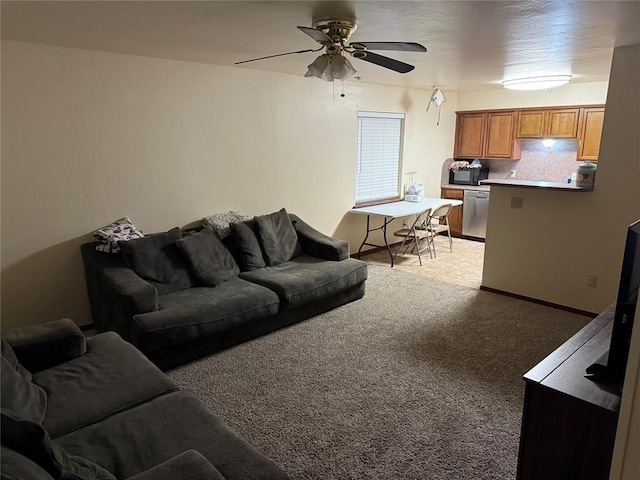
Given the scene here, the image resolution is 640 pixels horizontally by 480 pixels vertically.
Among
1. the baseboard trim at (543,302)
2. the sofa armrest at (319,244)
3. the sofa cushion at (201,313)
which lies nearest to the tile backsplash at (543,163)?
the baseboard trim at (543,302)

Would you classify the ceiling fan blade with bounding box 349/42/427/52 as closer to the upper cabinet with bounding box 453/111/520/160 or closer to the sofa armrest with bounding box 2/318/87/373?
the sofa armrest with bounding box 2/318/87/373

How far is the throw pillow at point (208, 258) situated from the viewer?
380cm

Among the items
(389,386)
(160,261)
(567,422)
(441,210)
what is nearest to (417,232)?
(441,210)

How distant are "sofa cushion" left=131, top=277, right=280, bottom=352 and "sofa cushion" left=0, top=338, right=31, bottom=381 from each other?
32.5 inches

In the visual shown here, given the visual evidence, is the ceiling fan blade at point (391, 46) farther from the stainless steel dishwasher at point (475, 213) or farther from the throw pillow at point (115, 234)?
the stainless steel dishwasher at point (475, 213)

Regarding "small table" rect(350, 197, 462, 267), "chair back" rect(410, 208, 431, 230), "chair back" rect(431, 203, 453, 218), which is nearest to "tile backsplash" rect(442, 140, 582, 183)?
"small table" rect(350, 197, 462, 267)

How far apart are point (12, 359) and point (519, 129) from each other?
6.76m

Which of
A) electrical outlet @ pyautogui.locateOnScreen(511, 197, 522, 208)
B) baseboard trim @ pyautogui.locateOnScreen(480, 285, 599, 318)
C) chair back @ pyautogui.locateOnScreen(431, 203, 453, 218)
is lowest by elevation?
baseboard trim @ pyautogui.locateOnScreen(480, 285, 599, 318)

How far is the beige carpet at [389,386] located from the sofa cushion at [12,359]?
1018mm

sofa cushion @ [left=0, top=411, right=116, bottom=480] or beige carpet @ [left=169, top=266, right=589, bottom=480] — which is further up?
sofa cushion @ [left=0, top=411, right=116, bottom=480]

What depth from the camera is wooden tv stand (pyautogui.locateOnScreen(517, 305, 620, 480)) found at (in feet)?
5.38

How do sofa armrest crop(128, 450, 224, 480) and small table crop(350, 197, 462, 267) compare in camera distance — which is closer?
sofa armrest crop(128, 450, 224, 480)

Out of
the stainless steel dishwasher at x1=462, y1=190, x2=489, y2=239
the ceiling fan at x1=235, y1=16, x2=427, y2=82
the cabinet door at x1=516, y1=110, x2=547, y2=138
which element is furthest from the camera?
Answer: the stainless steel dishwasher at x1=462, y1=190, x2=489, y2=239

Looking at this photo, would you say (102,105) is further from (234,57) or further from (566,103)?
(566,103)
